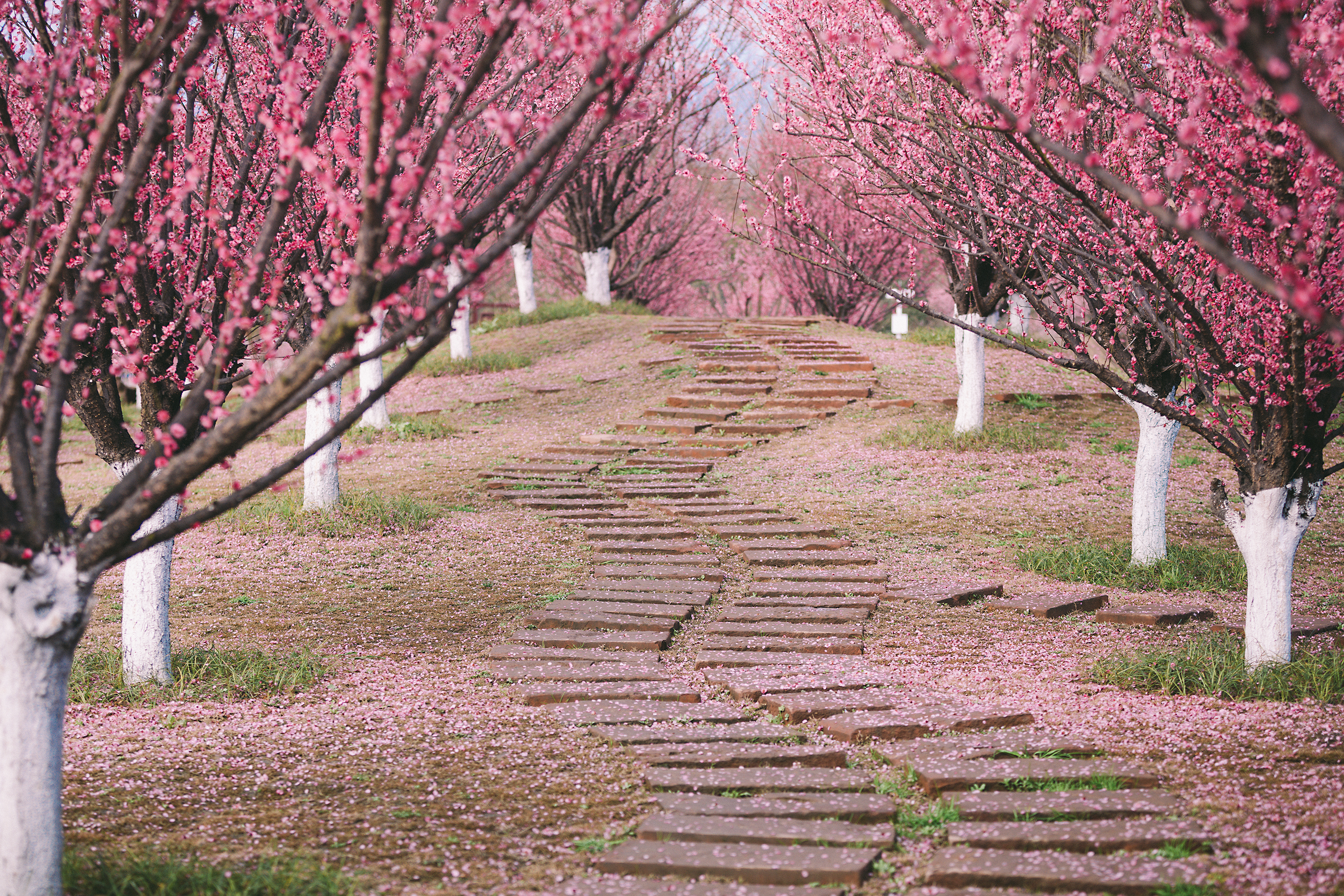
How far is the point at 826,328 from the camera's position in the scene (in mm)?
19000

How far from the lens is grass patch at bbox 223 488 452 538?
9250 mm

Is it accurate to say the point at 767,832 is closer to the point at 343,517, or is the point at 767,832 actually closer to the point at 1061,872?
the point at 1061,872

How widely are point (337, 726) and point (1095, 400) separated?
12.1m

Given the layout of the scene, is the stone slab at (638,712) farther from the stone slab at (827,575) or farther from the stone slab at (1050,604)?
the stone slab at (1050,604)

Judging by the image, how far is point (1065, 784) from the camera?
411cm

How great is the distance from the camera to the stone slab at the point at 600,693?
5211 mm

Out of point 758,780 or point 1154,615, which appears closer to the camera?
point 758,780

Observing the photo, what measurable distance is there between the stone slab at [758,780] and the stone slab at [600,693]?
2.83 feet

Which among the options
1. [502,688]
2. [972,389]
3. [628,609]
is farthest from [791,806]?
[972,389]

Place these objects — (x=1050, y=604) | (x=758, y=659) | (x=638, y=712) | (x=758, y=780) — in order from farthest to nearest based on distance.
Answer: (x=1050, y=604) → (x=758, y=659) → (x=638, y=712) → (x=758, y=780)

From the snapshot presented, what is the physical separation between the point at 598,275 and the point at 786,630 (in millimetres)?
16073

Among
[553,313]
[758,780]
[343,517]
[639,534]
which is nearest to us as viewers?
[758,780]

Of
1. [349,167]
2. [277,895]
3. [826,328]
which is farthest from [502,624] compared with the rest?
[826,328]

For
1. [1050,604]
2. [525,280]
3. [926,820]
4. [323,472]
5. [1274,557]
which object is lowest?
[926,820]
